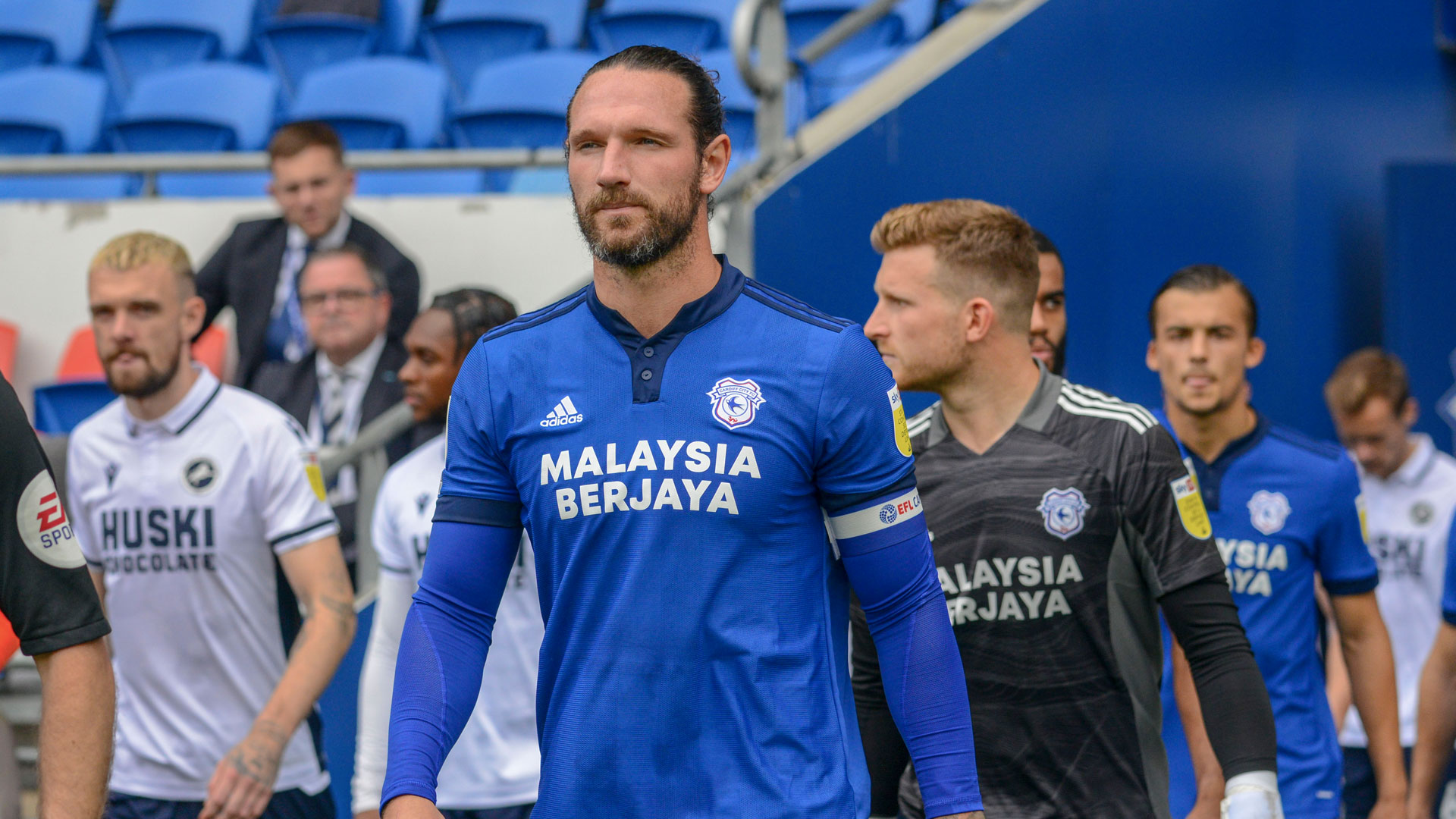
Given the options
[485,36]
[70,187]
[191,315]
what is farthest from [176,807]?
[485,36]

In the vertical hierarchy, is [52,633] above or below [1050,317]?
below

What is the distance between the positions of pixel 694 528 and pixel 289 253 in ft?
16.7

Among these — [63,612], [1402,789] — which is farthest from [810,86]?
[63,612]

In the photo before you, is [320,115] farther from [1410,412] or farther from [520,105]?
[1410,412]

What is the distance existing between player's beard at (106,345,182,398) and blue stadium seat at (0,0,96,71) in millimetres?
7072

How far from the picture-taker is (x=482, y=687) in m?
4.45

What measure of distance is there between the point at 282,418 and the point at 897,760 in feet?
7.79

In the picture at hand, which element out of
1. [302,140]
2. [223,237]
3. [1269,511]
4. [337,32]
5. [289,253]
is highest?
[337,32]

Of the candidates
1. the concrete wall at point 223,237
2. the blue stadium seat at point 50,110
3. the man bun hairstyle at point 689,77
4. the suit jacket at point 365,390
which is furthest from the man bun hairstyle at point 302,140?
the man bun hairstyle at point 689,77

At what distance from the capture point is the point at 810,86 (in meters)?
9.51

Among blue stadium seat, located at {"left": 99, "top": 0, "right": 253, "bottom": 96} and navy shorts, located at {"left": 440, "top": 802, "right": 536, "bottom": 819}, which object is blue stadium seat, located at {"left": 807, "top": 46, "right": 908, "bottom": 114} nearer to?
blue stadium seat, located at {"left": 99, "top": 0, "right": 253, "bottom": 96}

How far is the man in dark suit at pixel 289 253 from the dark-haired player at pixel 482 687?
85.4 inches

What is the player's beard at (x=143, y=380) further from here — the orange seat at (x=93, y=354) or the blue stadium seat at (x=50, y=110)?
the blue stadium seat at (x=50, y=110)

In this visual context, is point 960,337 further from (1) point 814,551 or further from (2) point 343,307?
(2) point 343,307
